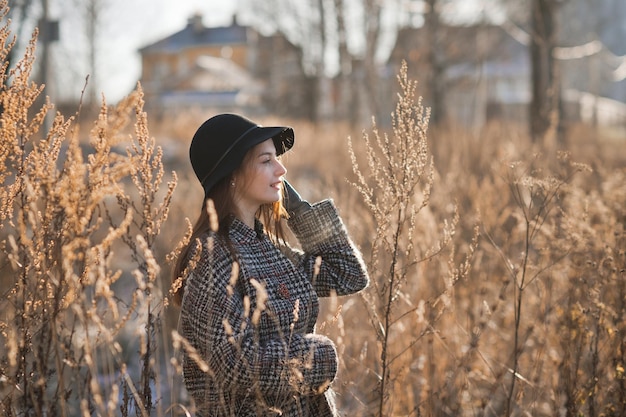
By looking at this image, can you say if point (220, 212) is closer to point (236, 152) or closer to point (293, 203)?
point (236, 152)

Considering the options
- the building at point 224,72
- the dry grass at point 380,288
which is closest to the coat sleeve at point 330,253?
the dry grass at point 380,288

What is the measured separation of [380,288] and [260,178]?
1.20m

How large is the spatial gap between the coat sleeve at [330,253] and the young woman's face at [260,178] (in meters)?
0.28

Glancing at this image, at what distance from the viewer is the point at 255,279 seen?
2316 mm

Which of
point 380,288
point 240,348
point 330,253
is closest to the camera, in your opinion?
point 240,348

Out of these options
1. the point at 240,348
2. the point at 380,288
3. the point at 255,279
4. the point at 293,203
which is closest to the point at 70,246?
the point at 240,348

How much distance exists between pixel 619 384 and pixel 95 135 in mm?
2150

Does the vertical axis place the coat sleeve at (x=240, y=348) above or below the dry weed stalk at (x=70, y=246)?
below

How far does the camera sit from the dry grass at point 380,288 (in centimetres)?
189

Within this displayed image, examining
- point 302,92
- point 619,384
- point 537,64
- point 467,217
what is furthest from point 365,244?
point 302,92

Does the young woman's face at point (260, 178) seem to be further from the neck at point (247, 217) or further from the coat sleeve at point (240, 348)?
the coat sleeve at point (240, 348)

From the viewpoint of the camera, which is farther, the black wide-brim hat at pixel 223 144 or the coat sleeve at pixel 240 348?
the black wide-brim hat at pixel 223 144

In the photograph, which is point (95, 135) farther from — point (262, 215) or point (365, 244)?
point (365, 244)

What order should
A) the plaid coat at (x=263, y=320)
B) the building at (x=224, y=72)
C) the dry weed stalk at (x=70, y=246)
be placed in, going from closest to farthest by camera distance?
the dry weed stalk at (x=70, y=246) → the plaid coat at (x=263, y=320) → the building at (x=224, y=72)
